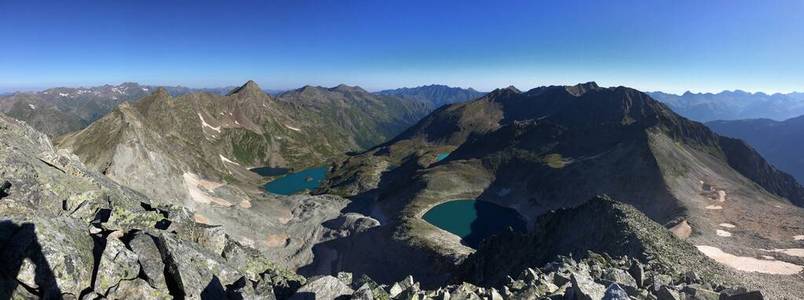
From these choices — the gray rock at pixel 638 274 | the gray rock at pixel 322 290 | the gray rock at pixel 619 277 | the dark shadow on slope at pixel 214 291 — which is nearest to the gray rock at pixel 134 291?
the dark shadow on slope at pixel 214 291

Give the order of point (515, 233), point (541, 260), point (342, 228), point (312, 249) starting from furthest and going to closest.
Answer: point (342, 228)
point (312, 249)
point (515, 233)
point (541, 260)

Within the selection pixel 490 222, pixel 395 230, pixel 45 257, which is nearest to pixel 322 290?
pixel 45 257

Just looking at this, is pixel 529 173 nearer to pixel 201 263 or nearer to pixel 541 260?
pixel 541 260

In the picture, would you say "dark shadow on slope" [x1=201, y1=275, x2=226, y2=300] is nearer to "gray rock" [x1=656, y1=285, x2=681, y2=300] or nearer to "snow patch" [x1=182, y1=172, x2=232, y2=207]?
"gray rock" [x1=656, y1=285, x2=681, y2=300]

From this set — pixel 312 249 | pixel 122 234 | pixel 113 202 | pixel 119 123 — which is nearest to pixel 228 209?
pixel 312 249

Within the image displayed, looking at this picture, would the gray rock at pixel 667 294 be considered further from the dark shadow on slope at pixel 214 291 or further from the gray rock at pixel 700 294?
the dark shadow on slope at pixel 214 291

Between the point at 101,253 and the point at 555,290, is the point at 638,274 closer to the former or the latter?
the point at 555,290
